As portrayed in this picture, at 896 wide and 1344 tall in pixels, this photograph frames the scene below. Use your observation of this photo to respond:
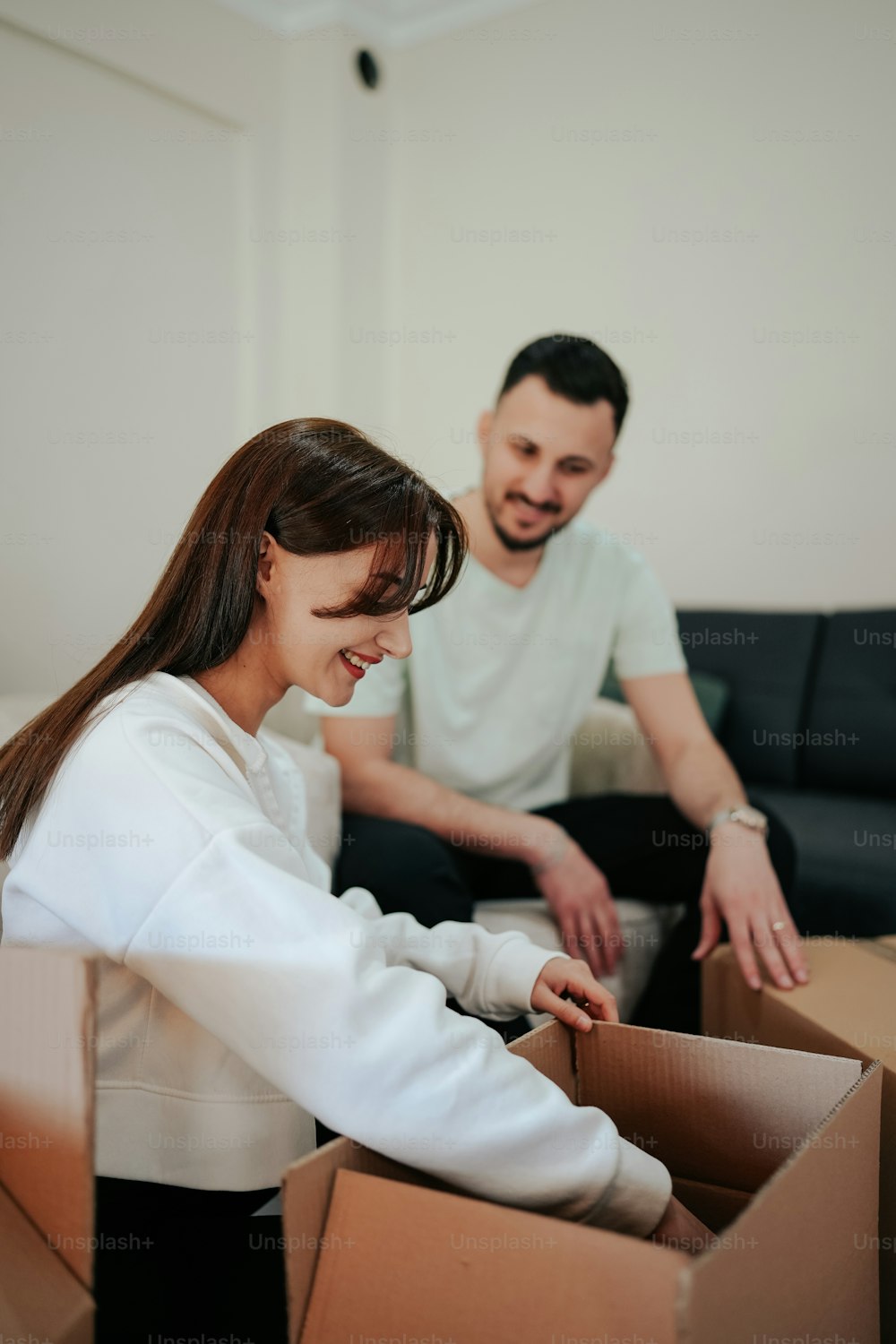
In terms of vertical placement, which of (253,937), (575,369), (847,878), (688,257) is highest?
(688,257)

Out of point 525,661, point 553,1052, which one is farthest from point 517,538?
point 553,1052

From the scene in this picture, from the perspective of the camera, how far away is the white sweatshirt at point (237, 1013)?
682mm

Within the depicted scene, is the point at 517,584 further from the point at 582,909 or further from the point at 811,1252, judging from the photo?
the point at 811,1252

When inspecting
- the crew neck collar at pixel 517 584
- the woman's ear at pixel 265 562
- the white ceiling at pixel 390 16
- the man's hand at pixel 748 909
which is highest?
the white ceiling at pixel 390 16

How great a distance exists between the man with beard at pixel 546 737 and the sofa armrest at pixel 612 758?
192 millimetres

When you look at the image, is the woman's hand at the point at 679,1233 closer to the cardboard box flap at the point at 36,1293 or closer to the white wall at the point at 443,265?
the cardboard box flap at the point at 36,1293

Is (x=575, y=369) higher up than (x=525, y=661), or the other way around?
(x=575, y=369)

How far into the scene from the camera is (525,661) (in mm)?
1738

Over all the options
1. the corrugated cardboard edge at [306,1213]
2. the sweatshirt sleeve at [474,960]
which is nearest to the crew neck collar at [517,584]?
the sweatshirt sleeve at [474,960]

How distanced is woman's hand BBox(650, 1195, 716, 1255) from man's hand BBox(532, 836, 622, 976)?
628mm

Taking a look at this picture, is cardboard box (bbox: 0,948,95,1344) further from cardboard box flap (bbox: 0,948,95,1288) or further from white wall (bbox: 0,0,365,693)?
white wall (bbox: 0,0,365,693)

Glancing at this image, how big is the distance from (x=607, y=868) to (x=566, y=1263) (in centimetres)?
101

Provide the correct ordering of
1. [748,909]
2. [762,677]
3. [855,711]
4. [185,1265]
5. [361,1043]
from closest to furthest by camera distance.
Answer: [361,1043]
[185,1265]
[748,909]
[855,711]
[762,677]

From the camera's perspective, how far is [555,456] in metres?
1.65
